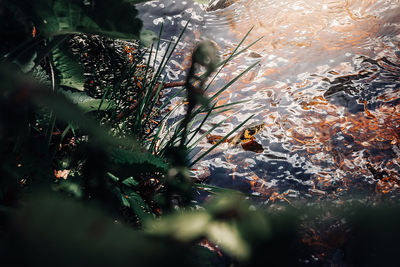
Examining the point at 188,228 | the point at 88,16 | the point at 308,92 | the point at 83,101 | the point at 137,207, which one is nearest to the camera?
the point at 188,228

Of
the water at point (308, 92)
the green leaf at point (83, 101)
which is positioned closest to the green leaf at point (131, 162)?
the green leaf at point (83, 101)

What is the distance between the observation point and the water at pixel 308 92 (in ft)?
3.71

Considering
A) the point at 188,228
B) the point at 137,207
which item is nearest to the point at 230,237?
the point at 188,228

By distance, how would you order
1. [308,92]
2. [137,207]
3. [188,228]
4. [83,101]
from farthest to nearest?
[308,92] → [83,101] → [137,207] → [188,228]

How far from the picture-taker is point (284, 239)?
15cm

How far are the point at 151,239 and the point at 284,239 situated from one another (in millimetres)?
75

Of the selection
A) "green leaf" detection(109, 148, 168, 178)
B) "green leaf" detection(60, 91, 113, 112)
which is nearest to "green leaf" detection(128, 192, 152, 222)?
"green leaf" detection(109, 148, 168, 178)

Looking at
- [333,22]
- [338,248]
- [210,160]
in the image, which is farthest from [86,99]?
[333,22]

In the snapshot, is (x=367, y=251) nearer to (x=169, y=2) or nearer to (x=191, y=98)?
(x=191, y=98)

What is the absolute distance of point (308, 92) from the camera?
142 centimetres

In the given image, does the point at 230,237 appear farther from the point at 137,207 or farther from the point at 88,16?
the point at 137,207

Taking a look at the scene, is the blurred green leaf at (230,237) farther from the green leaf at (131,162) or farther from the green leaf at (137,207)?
the green leaf at (137,207)

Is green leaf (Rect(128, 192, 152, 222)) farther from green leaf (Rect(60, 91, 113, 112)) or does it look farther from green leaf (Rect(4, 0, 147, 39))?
green leaf (Rect(4, 0, 147, 39))

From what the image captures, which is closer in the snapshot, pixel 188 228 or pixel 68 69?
pixel 188 228
